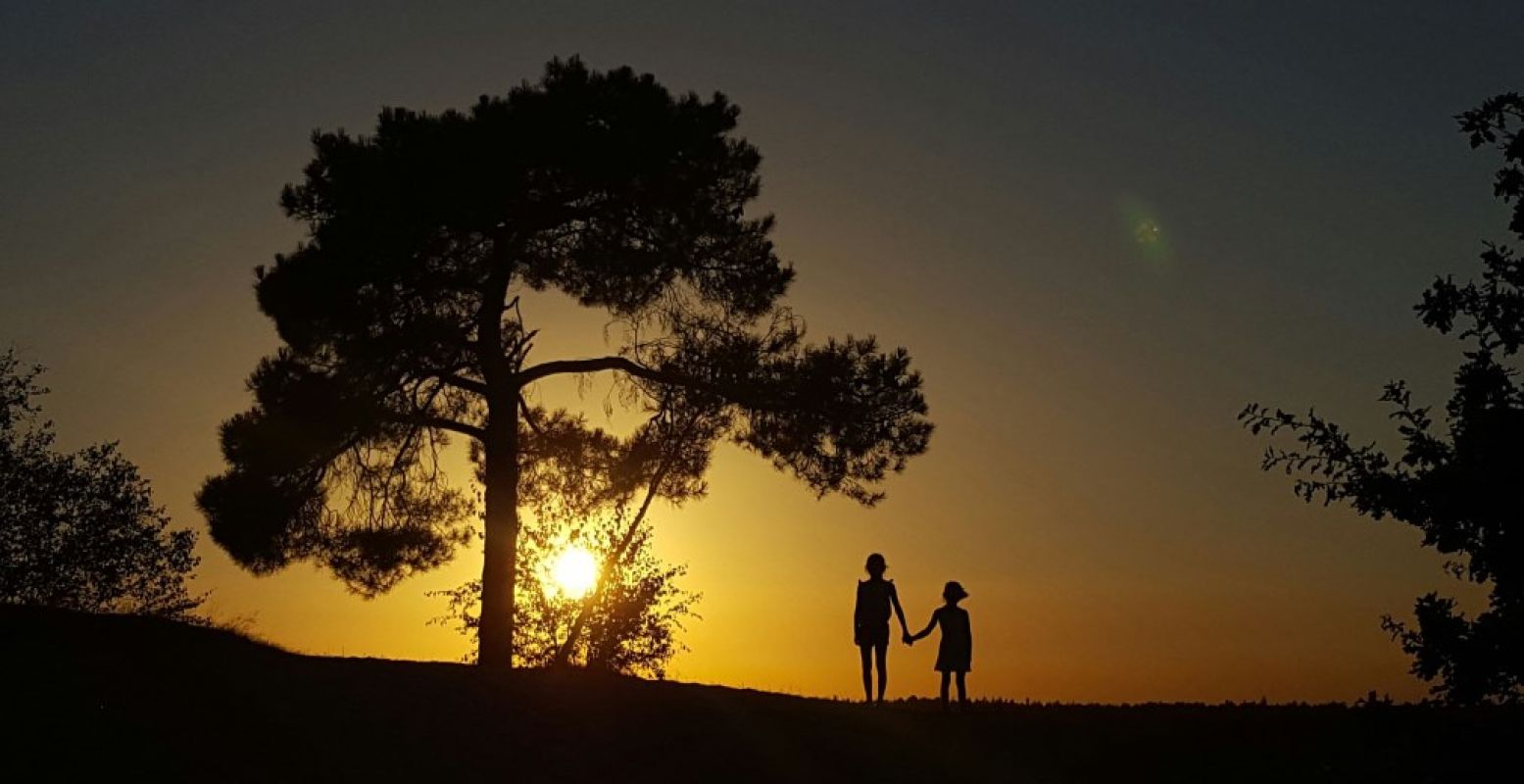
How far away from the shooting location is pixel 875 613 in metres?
22.8

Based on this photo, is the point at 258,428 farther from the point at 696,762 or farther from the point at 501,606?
the point at 696,762

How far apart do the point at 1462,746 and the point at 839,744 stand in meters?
8.32

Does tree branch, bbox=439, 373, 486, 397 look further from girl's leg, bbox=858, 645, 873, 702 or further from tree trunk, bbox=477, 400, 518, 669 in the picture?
girl's leg, bbox=858, 645, 873, 702

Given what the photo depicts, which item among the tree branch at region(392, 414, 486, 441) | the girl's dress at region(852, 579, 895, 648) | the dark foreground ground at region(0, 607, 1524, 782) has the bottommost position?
the dark foreground ground at region(0, 607, 1524, 782)

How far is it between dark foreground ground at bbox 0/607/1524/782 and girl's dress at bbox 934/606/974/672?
2.65 feet

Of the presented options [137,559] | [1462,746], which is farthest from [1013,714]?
[137,559]

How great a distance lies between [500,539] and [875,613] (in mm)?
9941

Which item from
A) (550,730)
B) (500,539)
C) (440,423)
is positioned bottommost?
(550,730)

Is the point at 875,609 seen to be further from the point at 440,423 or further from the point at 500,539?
the point at 440,423

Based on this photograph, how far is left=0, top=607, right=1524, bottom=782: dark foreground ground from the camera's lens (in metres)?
17.2

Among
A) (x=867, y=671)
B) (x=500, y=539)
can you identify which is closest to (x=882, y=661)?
(x=867, y=671)

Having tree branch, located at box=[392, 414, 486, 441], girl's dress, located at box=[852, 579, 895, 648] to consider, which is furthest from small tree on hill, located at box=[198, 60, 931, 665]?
girl's dress, located at box=[852, 579, 895, 648]

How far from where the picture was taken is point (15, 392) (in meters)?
38.9

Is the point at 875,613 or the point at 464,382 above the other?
the point at 464,382
